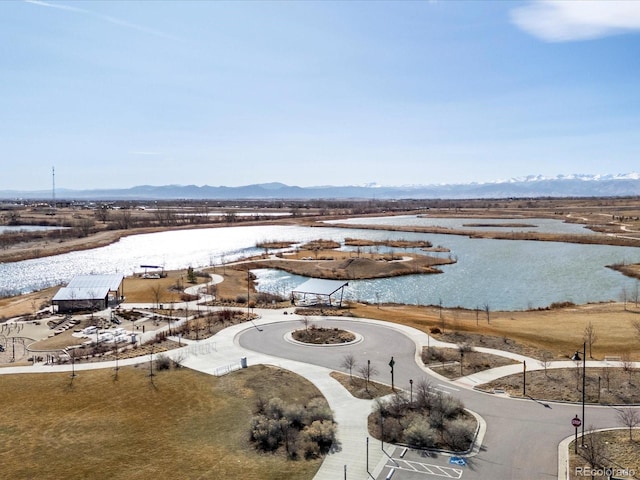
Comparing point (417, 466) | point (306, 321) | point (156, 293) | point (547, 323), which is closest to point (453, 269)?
point (547, 323)

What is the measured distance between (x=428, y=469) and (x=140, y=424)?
50.7 feet

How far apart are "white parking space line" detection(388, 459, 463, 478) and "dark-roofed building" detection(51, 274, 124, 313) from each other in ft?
139

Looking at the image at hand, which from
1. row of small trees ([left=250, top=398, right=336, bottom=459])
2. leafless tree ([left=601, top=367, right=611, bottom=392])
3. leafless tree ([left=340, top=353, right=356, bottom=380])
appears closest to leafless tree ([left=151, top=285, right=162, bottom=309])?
leafless tree ([left=340, top=353, right=356, bottom=380])

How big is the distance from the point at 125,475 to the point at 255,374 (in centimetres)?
1290

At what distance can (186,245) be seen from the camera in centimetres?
12262

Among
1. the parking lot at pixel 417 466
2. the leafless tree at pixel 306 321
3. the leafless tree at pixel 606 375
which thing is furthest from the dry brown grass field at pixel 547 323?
the parking lot at pixel 417 466

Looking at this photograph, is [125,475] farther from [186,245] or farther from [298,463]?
[186,245]

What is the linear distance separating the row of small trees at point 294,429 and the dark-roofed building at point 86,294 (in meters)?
33.9

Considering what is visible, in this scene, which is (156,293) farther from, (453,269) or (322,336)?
(453,269)

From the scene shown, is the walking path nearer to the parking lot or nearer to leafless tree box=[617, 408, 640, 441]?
the parking lot

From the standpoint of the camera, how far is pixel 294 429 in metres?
26.5

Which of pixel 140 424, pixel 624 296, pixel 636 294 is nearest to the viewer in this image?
pixel 140 424

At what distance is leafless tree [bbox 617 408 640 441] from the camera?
2556cm

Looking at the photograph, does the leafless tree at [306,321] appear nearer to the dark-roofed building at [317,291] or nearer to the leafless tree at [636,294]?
the dark-roofed building at [317,291]
